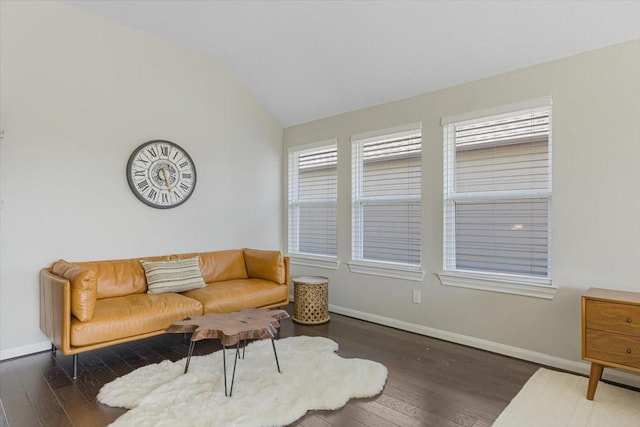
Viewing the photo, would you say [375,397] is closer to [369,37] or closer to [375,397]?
[375,397]

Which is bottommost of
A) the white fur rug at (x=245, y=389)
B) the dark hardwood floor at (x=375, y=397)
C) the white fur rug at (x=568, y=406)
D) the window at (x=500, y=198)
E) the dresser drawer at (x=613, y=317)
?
the dark hardwood floor at (x=375, y=397)

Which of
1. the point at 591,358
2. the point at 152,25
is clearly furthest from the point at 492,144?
the point at 152,25

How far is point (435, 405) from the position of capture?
2.27 metres

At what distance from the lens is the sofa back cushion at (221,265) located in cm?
404

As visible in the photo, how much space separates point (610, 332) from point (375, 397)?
1523mm

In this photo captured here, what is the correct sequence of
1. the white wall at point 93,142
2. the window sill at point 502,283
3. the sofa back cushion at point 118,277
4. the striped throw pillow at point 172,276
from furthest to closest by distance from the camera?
1. the striped throw pillow at point 172,276
2. the sofa back cushion at point 118,277
3. the white wall at point 93,142
4. the window sill at point 502,283

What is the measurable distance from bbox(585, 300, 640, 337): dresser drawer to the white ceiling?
73.0 inches

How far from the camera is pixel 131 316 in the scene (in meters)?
2.88

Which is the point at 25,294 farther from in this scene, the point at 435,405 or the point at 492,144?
the point at 492,144

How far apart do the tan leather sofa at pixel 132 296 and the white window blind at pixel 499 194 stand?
1912 millimetres

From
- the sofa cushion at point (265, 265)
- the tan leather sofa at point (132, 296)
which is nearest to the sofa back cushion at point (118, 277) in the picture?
the tan leather sofa at point (132, 296)

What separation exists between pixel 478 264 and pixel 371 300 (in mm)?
1255

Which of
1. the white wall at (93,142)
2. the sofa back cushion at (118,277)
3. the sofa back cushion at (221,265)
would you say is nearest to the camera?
the white wall at (93,142)

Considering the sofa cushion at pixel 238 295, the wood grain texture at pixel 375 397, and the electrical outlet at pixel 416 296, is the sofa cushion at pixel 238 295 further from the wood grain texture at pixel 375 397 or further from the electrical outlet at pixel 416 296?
the electrical outlet at pixel 416 296
